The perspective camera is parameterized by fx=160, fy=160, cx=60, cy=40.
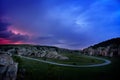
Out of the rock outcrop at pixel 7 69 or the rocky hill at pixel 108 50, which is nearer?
the rock outcrop at pixel 7 69

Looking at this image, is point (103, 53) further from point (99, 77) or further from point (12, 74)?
point (12, 74)

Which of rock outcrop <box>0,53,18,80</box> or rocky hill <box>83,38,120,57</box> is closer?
rock outcrop <box>0,53,18,80</box>

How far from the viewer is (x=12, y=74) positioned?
2636cm

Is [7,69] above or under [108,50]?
under

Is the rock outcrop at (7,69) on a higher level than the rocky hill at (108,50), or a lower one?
lower

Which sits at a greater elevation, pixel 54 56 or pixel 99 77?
pixel 54 56

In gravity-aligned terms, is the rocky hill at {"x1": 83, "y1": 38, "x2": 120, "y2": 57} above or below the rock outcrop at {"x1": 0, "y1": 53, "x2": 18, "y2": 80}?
above

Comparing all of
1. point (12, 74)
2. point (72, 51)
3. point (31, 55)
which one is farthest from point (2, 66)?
point (72, 51)

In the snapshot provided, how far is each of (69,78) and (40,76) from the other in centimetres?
567

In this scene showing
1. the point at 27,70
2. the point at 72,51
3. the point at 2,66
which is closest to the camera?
the point at 2,66

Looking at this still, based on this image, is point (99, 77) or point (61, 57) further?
point (61, 57)

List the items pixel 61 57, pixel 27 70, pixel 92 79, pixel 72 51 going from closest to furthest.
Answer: pixel 92 79
pixel 27 70
pixel 61 57
pixel 72 51

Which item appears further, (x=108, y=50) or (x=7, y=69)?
(x=108, y=50)

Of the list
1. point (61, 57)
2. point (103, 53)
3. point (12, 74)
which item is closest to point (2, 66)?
point (12, 74)
